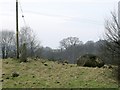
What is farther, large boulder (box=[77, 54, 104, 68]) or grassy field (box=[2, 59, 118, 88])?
large boulder (box=[77, 54, 104, 68])

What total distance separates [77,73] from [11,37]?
4305cm

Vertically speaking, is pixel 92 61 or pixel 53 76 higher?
pixel 92 61

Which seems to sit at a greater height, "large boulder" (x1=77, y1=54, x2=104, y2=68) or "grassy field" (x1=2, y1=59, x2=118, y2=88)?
"large boulder" (x1=77, y1=54, x2=104, y2=68)

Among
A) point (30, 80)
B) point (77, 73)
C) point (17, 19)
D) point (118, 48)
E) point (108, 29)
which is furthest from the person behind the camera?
point (17, 19)

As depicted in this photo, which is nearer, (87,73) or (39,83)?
(39,83)

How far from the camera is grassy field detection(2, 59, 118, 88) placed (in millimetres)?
15867

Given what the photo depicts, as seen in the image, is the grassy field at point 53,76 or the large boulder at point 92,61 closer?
the grassy field at point 53,76

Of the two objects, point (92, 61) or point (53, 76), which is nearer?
point (53, 76)

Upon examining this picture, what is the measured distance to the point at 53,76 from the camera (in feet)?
59.0

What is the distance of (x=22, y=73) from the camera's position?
18656 mm

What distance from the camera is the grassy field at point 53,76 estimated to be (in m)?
15.9

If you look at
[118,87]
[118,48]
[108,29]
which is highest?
[108,29]

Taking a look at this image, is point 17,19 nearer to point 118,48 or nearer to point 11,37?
point 118,48

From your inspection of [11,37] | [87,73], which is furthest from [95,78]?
[11,37]
